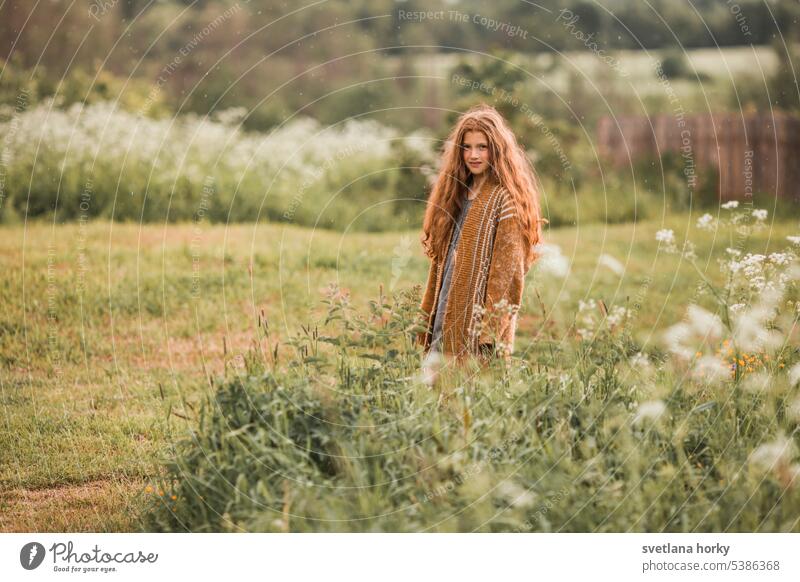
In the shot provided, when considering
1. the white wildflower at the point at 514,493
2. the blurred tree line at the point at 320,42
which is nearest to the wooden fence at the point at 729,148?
the blurred tree line at the point at 320,42

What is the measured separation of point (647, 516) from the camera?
351 centimetres

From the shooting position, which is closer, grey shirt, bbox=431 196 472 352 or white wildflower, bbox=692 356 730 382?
white wildflower, bbox=692 356 730 382

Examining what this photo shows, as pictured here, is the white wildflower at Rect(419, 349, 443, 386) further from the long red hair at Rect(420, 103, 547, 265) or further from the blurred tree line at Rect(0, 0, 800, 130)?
the blurred tree line at Rect(0, 0, 800, 130)

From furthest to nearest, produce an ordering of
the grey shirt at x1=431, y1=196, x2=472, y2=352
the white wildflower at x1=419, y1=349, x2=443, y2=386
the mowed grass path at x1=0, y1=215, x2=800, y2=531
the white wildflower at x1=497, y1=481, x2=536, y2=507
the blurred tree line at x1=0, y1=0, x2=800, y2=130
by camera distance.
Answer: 1. the blurred tree line at x1=0, y1=0, x2=800, y2=130
2. the mowed grass path at x1=0, y1=215, x2=800, y2=531
3. the grey shirt at x1=431, y1=196, x2=472, y2=352
4. the white wildflower at x1=419, y1=349, x2=443, y2=386
5. the white wildflower at x1=497, y1=481, x2=536, y2=507

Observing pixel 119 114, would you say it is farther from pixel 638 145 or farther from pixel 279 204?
pixel 638 145

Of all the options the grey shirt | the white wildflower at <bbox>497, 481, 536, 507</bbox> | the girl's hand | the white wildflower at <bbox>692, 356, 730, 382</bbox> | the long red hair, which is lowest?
the white wildflower at <bbox>497, 481, 536, 507</bbox>

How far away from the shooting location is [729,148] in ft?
31.8

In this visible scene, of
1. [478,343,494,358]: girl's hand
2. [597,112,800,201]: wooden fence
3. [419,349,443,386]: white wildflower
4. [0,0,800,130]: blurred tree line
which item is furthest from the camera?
[0,0,800,130]: blurred tree line

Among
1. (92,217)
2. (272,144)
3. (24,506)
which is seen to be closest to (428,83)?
(272,144)
